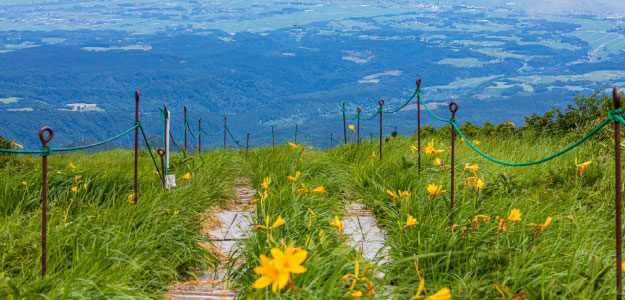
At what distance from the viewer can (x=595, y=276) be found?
201cm

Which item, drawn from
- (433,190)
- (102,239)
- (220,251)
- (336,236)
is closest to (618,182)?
(433,190)

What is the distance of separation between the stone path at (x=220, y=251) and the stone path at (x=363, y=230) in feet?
2.22

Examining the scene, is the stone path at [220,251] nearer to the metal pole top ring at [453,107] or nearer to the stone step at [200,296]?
the stone step at [200,296]

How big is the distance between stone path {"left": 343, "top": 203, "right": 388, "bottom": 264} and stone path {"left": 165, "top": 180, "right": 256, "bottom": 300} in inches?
26.6

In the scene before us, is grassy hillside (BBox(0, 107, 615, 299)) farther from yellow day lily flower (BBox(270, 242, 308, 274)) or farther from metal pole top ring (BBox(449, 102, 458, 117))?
metal pole top ring (BBox(449, 102, 458, 117))

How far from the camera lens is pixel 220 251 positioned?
3.07 m

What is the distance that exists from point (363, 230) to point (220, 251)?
965 mm

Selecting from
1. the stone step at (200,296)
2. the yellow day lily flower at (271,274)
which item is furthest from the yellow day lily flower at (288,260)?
the stone step at (200,296)

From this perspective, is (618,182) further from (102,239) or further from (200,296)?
(102,239)

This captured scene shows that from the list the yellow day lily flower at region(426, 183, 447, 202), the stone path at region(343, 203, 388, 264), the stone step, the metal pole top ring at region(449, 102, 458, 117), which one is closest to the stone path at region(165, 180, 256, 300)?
the stone step

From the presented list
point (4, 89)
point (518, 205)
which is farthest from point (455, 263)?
point (4, 89)

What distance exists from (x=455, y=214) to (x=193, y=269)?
5.06 feet

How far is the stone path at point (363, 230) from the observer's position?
117 inches

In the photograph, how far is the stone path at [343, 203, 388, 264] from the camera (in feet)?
9.71
